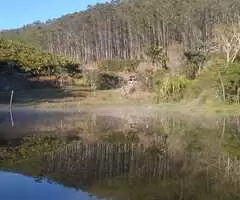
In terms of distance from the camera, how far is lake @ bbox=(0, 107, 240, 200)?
61.8 feet

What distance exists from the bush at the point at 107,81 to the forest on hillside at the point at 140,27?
3570 cm

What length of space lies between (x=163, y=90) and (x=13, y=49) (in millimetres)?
44531

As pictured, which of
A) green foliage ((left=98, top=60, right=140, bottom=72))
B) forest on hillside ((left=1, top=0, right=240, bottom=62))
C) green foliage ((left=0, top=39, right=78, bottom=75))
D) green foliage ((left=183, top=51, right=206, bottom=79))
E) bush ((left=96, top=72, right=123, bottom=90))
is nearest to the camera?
green foliage ((left=183, top=51, right=206, bottom=79))

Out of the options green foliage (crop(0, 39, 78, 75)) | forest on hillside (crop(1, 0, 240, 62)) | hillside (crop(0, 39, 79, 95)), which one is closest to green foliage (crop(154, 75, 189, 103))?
hillside (crop(0, 39, 79, 95))

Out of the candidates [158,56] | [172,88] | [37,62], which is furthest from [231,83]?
[37,62]

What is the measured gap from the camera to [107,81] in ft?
331

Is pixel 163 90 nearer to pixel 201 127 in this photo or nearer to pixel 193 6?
pixel 201 127

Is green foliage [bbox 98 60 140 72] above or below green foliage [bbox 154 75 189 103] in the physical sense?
above

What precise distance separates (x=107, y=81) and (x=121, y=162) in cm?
7533

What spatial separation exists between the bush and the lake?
5188 cm

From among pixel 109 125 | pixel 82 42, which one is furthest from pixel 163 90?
pixel 82 42

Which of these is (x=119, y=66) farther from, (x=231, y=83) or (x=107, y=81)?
(x=231, y=83)

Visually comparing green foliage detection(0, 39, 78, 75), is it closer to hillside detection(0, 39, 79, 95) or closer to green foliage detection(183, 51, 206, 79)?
hillside detection(0, 39, 79, 95)

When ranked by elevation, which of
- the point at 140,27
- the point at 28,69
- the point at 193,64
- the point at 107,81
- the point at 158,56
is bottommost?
the point at 107,81
